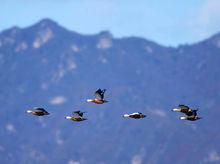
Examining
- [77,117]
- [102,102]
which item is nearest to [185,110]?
[102,102]

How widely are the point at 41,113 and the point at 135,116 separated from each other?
8.82m

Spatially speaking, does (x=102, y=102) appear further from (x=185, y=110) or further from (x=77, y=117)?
(x=185, y=110)

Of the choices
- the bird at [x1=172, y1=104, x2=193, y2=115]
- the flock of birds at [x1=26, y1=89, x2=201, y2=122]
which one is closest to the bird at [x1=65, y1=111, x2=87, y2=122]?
the flock of birds at [x1=26, y1=89, x2=201, y2=122]

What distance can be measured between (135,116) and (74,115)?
684 cm

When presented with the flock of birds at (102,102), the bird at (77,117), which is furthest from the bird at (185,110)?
→ the bird at (77,117)

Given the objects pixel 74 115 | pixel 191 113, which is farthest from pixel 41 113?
pixel 191 113

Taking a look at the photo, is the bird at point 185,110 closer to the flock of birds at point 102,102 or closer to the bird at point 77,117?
the flock of birds at point 102,102

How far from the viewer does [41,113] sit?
102 metres

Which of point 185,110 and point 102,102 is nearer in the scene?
point 102,102

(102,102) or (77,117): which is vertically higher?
(102,102)

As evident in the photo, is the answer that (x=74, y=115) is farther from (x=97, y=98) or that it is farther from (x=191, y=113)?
(x=191, y=113)

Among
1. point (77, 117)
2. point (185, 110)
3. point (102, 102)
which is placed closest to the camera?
point (102, 102)

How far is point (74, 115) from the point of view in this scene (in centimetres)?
10544

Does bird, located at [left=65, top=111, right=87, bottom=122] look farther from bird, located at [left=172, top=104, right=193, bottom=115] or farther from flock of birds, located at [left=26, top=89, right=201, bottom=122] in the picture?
bird, located at [left=172, top=104, right=193, bottom=115]
